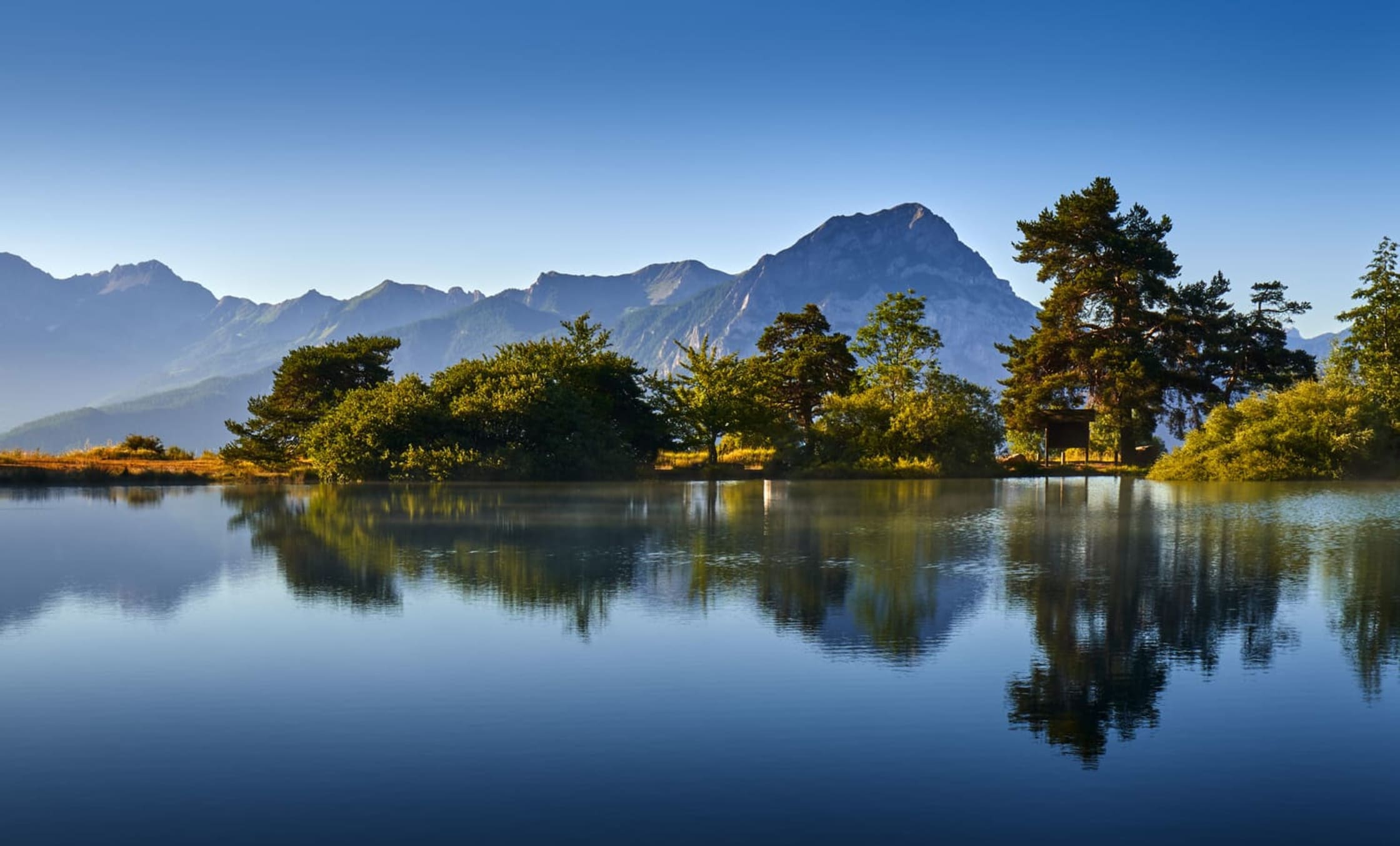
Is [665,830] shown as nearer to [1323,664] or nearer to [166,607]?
[1323,664]

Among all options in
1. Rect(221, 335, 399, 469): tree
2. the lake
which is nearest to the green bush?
the lake

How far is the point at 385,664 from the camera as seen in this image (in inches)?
515

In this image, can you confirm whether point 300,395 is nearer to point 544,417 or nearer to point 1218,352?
point 544,417

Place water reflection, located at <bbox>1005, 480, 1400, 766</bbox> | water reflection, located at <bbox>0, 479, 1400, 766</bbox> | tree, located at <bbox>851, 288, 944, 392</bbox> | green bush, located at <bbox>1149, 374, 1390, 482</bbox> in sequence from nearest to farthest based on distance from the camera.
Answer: water reflection, located at <bbox>1005, 480, 1400, 766</bbox>
water reflection, located at <bbox>0, 479, 1400, 766</bbox>
green bush, located at <bbox>1149, 374, 1390, 482</bbox>
tree, located at <bbox>851, 288, 944, 392</bbox>

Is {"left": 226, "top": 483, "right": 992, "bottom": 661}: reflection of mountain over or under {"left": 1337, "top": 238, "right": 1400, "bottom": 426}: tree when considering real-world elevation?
under

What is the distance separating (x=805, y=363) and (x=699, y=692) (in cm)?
5769

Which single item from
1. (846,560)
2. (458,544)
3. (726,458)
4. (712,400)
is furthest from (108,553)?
(726,458)

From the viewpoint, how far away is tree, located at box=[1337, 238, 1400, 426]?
59250mm

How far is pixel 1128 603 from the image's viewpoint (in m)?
16.9

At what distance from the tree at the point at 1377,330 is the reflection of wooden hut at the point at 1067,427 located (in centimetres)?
1333

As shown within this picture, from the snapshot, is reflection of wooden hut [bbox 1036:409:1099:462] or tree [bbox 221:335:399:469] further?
reflection of wooden hut [bbox 1036:409:1099:462]

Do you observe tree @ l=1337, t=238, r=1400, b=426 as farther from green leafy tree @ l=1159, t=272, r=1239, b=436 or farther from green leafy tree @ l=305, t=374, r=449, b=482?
green leafy tree @ l=305, t=374, r=449, b=482

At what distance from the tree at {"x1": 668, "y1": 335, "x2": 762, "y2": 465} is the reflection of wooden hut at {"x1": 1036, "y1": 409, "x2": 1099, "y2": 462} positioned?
55.2 feet

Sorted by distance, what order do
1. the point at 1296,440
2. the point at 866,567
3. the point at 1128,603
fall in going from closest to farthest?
the point at 1128,603
the point at 866,567
the point at 1296,440
